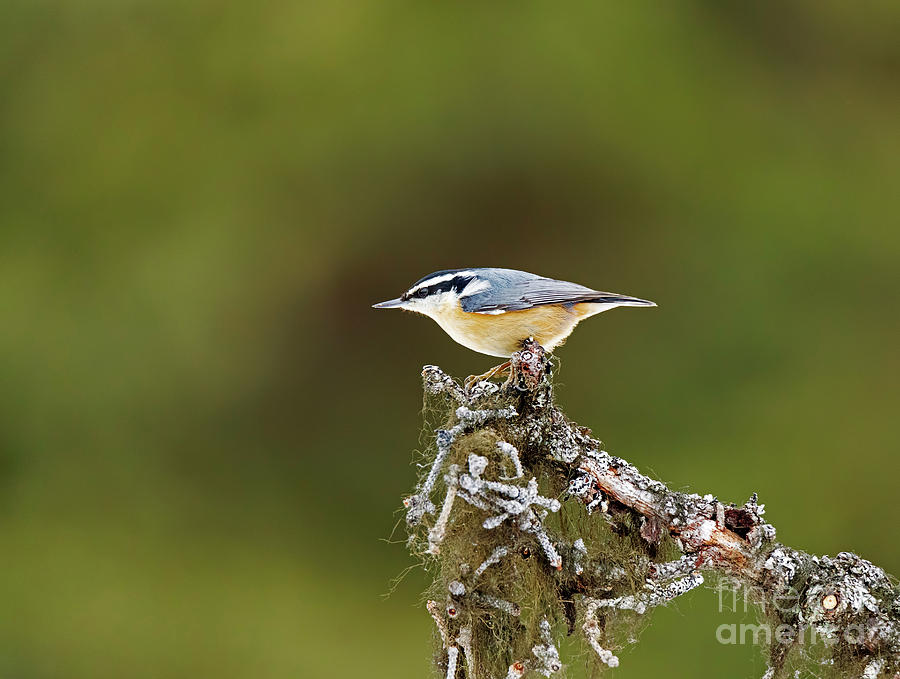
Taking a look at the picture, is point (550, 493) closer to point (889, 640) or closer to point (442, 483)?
point (442, 483)

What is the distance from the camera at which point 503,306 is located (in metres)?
1.72

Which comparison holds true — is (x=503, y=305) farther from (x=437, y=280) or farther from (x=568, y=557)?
(x=568, y=557)

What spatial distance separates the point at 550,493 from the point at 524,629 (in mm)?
236

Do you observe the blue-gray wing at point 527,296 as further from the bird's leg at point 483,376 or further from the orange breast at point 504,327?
the bird's leg at point 483,376

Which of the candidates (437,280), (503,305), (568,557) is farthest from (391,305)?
(568,557)

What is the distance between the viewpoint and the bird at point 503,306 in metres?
1.73

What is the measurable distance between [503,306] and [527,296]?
0.20 feet

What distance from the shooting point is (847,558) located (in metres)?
1.43

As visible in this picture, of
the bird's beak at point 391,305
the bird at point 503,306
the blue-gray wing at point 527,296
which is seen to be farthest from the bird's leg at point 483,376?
the bird's beak at point 391,305

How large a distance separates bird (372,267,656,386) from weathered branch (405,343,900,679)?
22 centimetres

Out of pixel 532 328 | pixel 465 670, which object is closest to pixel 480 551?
pixel 465 670

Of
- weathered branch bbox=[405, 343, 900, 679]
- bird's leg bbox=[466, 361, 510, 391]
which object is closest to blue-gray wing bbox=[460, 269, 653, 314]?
bird's leg bbox=[466, 361, 510, 391]

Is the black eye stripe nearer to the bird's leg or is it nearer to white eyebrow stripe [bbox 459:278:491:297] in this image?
white eyebrow stripe [bbox 459:278:491:297]

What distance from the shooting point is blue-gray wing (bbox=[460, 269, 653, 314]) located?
1.73 meters
